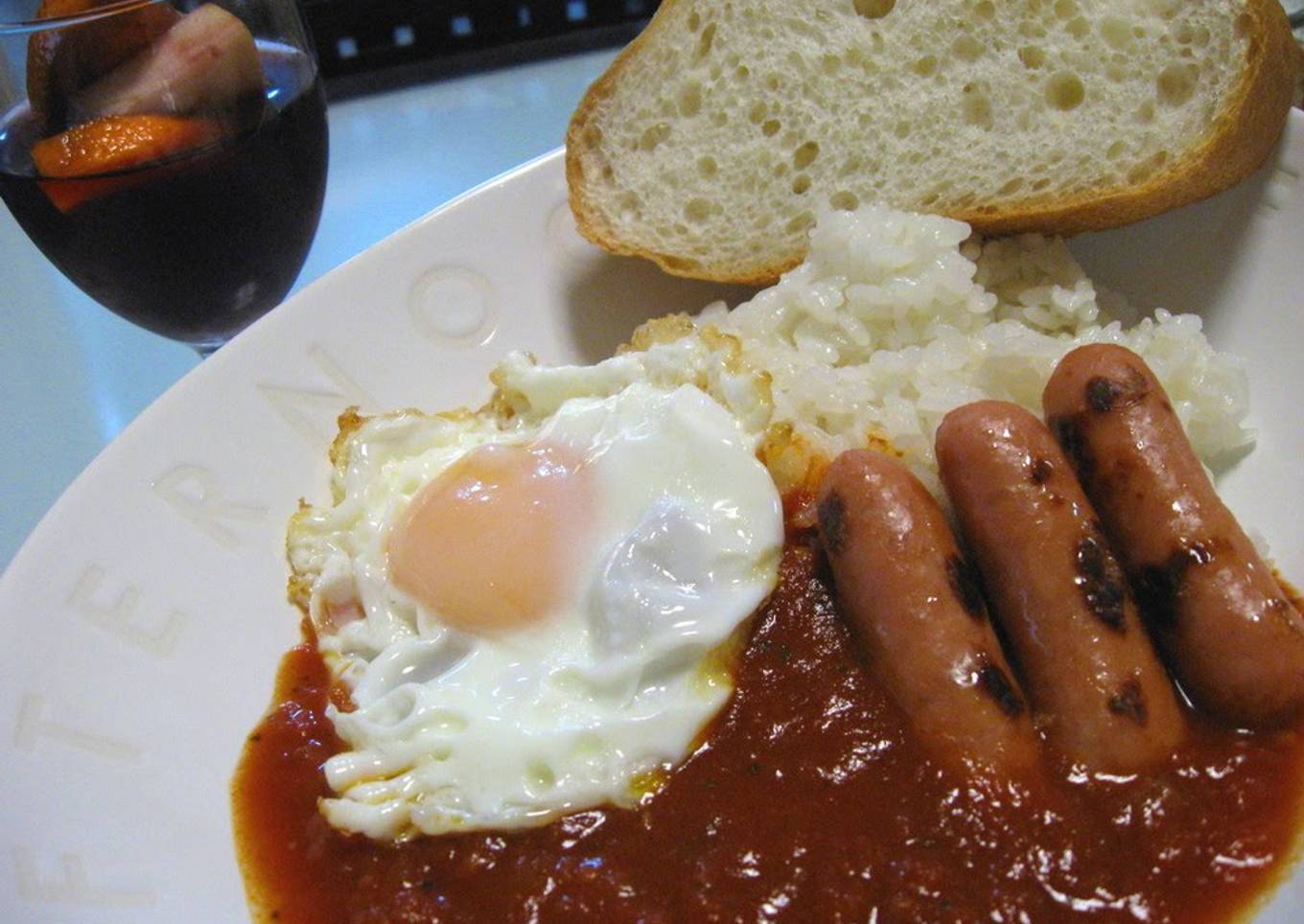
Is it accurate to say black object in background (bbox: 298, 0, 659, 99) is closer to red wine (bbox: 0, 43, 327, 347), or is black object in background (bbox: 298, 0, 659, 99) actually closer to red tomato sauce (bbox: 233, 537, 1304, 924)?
red wine (bbox: 0, 43, 327, 347)

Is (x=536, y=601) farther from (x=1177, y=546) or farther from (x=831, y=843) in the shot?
(x=1177, y=546)

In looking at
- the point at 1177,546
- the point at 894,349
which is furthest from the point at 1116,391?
the point at 894,349

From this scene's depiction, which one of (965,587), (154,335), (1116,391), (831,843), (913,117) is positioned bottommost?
(154,335)

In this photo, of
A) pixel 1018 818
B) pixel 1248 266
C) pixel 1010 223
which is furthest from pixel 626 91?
pixel 1018 818

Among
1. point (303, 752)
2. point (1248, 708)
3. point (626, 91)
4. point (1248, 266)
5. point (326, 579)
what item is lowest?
point (303, 752)

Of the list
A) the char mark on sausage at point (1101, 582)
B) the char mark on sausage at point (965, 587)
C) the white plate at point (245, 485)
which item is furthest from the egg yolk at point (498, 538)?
the char mark on sausage at point (1101, 582)

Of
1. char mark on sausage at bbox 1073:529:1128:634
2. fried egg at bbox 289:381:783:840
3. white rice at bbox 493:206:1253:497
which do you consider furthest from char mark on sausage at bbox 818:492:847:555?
char mark on sausage at bbox 1073:529:1128:634

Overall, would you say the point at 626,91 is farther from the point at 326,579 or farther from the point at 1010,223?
the point at 326,579
